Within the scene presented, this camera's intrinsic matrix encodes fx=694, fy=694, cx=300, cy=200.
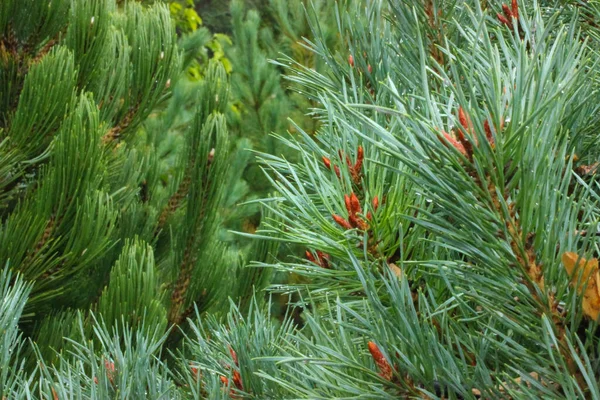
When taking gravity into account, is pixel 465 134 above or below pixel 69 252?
above

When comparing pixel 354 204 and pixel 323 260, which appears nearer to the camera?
pixel 354 204

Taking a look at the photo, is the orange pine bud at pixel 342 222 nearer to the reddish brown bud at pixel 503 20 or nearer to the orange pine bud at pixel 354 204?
the orange pine bud at pixel 354 204

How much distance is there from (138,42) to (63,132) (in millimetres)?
480

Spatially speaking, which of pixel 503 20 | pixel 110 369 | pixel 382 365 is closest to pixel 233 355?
pixel 110 369

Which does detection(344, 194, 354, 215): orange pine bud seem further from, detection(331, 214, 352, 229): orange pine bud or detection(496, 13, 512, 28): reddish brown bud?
detection(496, 13, 512, 28): reddish brown bud

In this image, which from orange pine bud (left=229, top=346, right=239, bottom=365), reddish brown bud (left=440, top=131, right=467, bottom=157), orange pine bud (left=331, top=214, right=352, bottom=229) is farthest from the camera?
orange pine bud (left=229, top=346, right=239, bottom=365)

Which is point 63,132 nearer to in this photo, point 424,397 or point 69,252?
point 69,252

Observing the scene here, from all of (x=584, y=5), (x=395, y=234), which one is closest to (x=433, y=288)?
(x=395, y=234)

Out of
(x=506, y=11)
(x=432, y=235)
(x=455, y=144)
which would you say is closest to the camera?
(x=455, y=144)

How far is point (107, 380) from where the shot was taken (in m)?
0.46

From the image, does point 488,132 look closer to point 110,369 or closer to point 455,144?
point 455,144

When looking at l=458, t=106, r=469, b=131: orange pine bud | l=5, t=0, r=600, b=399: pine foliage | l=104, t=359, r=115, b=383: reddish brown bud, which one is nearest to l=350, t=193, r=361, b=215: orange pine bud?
l=5, t=0, r=600, b=399: pine foliage

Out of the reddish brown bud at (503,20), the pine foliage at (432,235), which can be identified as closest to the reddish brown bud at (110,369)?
the pine foliage at (432,235)

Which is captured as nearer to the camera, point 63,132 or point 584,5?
point 584,5
